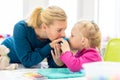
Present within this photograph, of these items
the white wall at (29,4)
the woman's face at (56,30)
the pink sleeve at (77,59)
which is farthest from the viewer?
the white wall at (29,4)

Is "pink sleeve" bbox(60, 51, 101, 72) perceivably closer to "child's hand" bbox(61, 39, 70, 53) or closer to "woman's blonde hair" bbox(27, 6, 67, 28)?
"child's hand" bbox(61, 39, 70, 53)

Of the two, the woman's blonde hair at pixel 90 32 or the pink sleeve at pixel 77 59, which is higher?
the woman's blonde hair at pixel 90 32

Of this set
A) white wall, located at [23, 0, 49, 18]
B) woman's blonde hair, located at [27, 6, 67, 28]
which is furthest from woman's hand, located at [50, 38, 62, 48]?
white wall, located at [23, 0, 49, 18]

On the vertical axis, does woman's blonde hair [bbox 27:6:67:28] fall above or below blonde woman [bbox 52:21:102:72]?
above

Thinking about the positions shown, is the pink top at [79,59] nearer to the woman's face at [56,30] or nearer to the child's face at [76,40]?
the child's face at [76,40]

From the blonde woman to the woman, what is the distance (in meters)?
0.08

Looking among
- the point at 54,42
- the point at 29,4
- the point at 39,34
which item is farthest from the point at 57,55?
the point at 29,4

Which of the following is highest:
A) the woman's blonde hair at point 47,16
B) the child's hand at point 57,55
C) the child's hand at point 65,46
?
the woman's blonde hair at point 47,16

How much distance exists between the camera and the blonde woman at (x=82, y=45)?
1.12 m

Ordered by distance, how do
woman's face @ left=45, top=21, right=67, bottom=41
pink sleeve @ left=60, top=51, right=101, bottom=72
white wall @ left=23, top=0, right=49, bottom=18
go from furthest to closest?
white wall @ left=23, top=0, right=49, bottom=18, woman's face @ left=45, top=21, right=67, bottom=41, pink sleeve @ left=60, top=51, right=101, bottom=72

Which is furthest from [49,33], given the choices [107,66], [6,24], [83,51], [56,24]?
[6,24]

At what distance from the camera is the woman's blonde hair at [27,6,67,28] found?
4.11 feet

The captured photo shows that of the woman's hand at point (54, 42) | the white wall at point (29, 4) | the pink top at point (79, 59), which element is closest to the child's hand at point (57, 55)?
the woman's hand at point (54, 42)

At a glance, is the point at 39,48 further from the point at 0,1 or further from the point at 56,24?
the point at 0,1
